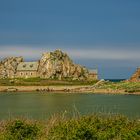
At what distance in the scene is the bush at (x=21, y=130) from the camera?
17.0m

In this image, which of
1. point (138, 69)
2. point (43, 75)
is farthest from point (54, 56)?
point (138, 69)

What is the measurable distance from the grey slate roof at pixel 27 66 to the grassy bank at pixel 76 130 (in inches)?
5077

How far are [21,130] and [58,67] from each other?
419 feet

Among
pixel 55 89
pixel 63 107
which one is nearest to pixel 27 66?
pixel 55 89

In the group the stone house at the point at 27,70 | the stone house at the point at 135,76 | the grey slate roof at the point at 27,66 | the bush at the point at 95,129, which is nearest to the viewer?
the bush at the point at 95,129

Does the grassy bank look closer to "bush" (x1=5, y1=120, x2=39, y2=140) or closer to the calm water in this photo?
"bush" (x1=5, y1=120, x2=39, y2=140)

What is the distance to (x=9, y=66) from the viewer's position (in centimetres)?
15225

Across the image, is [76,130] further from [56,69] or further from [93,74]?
[93,74]

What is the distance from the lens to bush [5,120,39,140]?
17016 mm

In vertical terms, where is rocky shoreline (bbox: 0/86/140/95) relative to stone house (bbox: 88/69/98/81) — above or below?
below

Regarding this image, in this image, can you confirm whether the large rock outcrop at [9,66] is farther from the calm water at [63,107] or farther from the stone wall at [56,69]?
the calm water at [63,107]

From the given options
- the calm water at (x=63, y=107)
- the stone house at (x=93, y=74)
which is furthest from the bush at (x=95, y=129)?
the stone house at (x=93, y=74)

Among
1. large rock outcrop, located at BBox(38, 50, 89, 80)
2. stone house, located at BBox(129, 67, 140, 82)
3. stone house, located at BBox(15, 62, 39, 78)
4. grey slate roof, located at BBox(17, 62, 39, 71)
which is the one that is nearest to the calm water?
stone house, located at BBox(129, 67, 140, 82)

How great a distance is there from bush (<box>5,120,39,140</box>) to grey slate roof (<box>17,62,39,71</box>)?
130 meters
